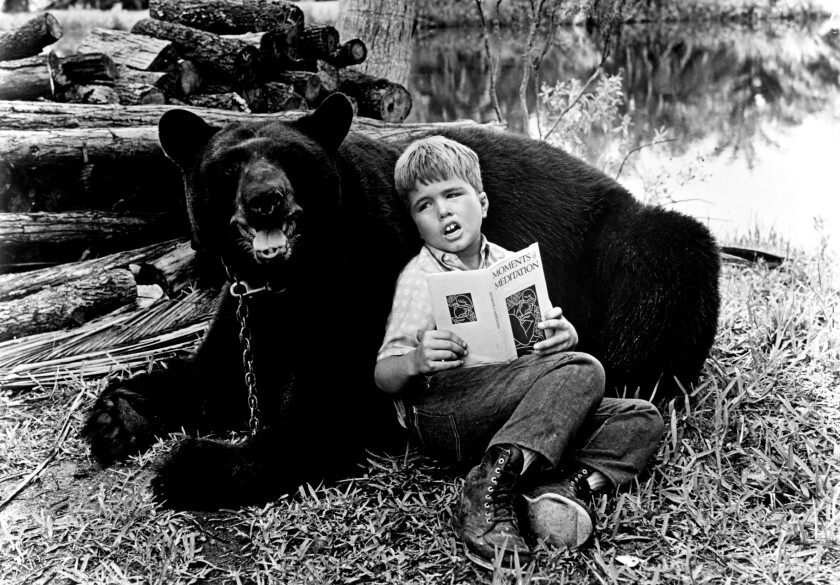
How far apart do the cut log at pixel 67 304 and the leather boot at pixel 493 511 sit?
2682mm

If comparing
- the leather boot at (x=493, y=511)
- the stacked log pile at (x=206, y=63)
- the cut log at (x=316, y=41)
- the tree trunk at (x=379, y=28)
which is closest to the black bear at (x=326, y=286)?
the leather boot at (x=493, y=511)

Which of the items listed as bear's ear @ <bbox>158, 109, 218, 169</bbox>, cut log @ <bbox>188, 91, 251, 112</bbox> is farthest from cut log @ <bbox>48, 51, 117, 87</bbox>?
bear's ear @ <bbox>158, 109, 218, 169</bbox>

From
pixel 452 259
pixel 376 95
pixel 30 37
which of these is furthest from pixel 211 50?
pixel 452 259

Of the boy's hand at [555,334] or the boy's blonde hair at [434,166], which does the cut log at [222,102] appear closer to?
the boy's blonde hair at [434,166]

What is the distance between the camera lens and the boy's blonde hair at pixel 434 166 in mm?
2721

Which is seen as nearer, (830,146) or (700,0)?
(830,146)

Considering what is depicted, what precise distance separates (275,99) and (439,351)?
3.52 metres

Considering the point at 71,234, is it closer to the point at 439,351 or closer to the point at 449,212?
the point at 449,212

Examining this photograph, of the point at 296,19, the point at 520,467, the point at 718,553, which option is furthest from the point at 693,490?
the point at 296,19

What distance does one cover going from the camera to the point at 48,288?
4180mm

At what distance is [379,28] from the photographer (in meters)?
6.47

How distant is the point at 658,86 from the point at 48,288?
48.9 feet

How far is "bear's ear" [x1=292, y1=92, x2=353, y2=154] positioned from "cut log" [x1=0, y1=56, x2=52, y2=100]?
250 centimetres

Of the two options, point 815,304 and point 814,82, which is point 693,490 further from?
point 814,82
